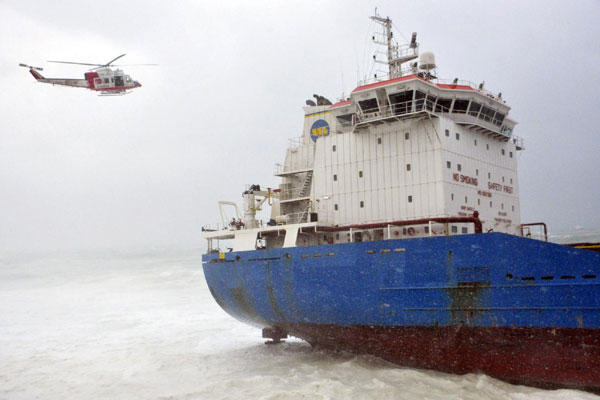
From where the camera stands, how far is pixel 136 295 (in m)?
35.8

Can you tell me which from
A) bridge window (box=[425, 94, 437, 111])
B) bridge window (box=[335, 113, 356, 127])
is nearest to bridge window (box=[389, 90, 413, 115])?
bridge window (box=[425, 94, 437, 111])

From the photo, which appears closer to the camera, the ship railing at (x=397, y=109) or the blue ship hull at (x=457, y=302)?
the blue ship hull at (x=457, y=302)

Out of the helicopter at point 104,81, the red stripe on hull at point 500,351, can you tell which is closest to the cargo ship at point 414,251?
the red stripe on hull at point 500,351

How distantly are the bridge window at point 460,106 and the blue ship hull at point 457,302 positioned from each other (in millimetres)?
5325

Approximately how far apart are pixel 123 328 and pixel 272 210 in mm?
10297

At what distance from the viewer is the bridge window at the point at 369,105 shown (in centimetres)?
1448

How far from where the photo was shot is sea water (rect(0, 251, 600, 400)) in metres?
11.0

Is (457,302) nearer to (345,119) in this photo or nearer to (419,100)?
(419,100)

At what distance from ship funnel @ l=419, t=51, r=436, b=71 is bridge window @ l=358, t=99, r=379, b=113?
2.57 meters

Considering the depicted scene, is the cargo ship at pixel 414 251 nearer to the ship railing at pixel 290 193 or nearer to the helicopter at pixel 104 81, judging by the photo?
the ship railing at pixel 290 193

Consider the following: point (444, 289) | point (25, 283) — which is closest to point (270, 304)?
point (444, 289)

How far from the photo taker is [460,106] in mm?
14742

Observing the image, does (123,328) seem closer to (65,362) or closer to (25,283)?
(65,362)

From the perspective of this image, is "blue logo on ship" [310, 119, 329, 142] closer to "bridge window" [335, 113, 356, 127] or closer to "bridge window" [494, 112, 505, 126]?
"bridge window" [335, 113, 356, 127]
